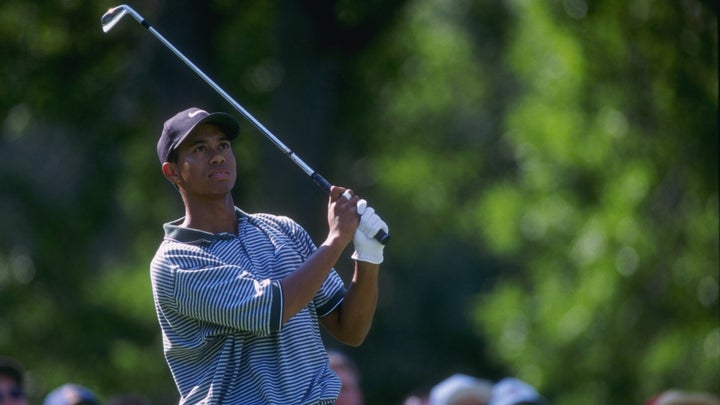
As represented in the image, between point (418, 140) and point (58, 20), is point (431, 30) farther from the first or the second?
point (58, 20)

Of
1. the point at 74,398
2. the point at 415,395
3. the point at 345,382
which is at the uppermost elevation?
the point at 74,398

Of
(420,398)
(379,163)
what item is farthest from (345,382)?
(379,163)

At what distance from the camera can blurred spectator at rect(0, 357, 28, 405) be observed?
833cm

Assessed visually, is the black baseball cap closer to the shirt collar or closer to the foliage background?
the shirt collar

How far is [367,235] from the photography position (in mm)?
5191

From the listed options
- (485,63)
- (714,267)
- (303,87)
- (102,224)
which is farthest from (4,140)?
(485,63)

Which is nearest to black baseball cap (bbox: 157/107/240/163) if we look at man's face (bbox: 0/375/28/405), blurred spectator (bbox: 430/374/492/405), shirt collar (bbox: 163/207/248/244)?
shirt collar (bbox: 163/207/248/244)

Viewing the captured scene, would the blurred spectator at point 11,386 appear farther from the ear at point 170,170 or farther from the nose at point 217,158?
the nose at point 217,158

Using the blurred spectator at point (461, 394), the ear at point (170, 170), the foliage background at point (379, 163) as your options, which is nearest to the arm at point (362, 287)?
the ear at point (170, 170)

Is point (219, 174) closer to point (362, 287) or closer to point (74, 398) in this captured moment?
point (362, 287)

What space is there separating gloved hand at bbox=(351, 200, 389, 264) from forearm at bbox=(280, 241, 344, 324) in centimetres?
15

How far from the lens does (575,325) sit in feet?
53.0

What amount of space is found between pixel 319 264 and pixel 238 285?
0.27m

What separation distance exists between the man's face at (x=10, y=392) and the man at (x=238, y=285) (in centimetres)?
336
